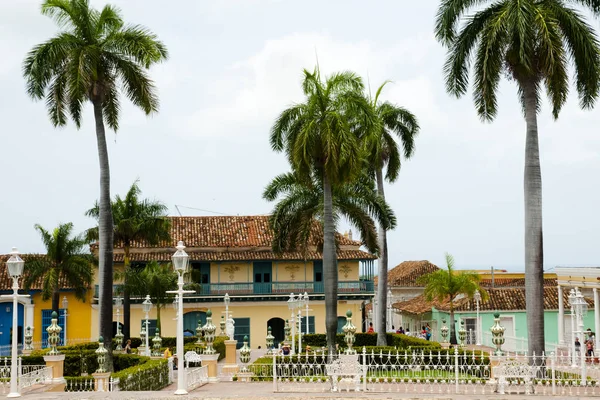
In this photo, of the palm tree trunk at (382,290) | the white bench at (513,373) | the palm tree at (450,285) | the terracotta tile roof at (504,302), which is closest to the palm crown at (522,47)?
the white bench at (513,373)

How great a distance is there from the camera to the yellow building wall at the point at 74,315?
4606 centimetres

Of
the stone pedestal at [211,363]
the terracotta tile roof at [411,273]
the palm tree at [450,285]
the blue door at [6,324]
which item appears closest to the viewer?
the stone pedestal at [211,363]

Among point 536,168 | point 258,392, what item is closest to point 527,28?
point 536,168

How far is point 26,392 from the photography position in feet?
Result: 62.1

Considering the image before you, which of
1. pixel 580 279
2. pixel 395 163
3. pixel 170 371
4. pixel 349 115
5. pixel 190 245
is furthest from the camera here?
pixel 190 245

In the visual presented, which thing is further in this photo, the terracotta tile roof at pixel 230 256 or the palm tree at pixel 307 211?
the terracotta tile roof at pixel 230 256

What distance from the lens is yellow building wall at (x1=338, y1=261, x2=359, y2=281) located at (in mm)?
45844

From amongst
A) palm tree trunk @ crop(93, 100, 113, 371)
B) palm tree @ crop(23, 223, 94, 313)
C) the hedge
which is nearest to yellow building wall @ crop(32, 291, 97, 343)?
palm tree @ crop(23, 223, 94, 313)

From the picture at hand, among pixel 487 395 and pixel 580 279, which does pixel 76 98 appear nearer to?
pixel 487 395

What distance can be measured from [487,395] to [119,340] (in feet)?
63.5

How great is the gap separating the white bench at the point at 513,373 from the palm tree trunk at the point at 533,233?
372 centimetres

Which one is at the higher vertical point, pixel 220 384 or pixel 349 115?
pixel 349 115

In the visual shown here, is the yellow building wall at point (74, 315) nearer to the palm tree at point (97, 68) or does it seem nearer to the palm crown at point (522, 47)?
the palm tree at point (97, 68)

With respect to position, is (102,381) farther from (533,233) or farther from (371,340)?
(371,340)
